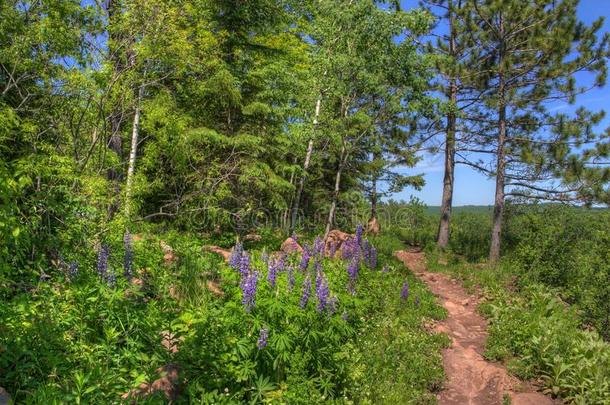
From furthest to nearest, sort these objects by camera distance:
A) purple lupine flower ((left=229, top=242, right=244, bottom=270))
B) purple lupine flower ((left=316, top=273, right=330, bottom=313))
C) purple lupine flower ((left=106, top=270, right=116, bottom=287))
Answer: purple lupine flower ((left=229, top=242, right=244, bottom=270))
purple lupine flower ((left=316, top=273, right=330, bottom=313))
purple lupine flower ((left=106, top=270, right=116, bottom=287))

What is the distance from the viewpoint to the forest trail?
6.78 metres

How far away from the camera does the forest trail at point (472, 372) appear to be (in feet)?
22.2

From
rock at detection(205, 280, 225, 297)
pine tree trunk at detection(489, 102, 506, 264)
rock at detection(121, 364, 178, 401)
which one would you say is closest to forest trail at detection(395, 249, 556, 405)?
rock at detection(205, 280, 225, 297)

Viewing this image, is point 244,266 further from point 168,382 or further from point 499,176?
point 499,176

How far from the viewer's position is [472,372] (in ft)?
25.0

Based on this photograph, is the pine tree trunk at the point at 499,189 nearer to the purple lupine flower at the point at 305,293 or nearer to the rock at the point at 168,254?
the rock at the point at 168,254

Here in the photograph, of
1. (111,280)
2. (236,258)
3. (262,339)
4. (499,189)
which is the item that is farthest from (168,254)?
(499,189)

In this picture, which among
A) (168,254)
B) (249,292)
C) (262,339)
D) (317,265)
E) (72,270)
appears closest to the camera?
(72,270)

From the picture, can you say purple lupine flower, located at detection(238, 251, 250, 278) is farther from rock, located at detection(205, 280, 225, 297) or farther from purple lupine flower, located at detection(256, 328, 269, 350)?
rock, located at detection(205, 280, 225, 297)

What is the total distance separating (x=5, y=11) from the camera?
30.1ft

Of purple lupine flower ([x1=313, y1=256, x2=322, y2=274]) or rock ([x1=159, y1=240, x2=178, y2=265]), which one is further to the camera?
rock ([x1=159, y1=240, x2=178, y2=265])

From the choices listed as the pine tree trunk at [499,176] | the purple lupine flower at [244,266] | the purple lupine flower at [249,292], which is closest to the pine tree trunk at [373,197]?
the pine tree trunk at [499,176]

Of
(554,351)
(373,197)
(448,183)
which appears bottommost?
(554,351)

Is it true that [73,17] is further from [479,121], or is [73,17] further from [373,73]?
[479,121]
